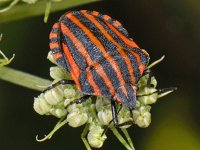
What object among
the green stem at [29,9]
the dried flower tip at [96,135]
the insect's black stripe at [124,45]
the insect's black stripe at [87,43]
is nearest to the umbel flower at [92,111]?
the dried flower tip at [96,135]

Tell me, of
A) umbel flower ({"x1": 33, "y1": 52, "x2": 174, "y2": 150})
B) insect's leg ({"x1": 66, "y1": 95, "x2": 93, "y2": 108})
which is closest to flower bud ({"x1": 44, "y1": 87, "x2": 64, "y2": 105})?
umbel flower ({"x1": 33, "y1": 52, "x2": 174, "y2": 150})

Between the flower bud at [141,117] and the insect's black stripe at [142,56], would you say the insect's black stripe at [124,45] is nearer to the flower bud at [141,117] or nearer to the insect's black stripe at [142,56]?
the insect's black stripe at [142,56]

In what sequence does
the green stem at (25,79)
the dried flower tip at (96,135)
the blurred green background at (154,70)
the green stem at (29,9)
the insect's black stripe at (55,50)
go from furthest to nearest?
the blurred green background at (154,70) < the green stem at (29,9) < the green stem at (25,79) < the insect's black stripe at (55,50) < the dried flower tip at (96,135)

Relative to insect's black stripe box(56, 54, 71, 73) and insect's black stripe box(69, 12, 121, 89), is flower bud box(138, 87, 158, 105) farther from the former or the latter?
insect's black stripe box(56, 54, 71, 73)

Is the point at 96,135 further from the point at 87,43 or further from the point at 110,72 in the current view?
the point at 87,43

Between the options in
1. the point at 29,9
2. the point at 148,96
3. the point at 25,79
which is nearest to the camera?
the point at 148,96

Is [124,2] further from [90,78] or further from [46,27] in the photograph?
[90,78]

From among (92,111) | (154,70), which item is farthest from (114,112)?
(154,70)
